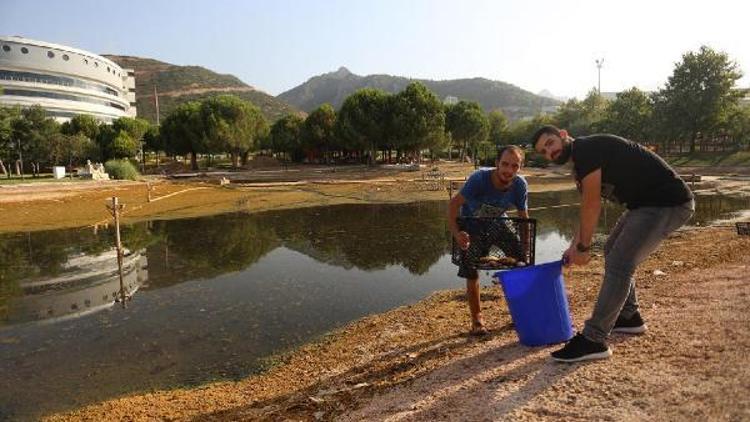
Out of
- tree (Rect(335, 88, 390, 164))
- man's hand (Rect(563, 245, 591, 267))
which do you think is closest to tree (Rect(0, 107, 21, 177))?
tree (Rect(335, 88, 390, 164))

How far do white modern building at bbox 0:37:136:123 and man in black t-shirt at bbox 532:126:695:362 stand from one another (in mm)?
80799

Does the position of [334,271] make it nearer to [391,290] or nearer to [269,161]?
[391,290]

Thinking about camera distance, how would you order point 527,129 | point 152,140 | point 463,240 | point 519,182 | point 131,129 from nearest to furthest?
point 463,240
point 519,182
point 131,129
point 152,140
point 527,129

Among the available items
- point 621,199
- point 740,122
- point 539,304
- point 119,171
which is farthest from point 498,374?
point 740,122

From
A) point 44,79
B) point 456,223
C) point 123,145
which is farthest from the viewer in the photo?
point 44,79

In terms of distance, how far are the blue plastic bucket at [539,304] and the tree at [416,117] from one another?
162ft

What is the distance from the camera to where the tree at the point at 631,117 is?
57.0 metres

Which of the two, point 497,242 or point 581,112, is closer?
point 497,242

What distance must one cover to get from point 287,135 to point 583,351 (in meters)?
68.1

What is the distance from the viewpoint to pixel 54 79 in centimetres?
7444

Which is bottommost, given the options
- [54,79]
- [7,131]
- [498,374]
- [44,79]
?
[498,374]

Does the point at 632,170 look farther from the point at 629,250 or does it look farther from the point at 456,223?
the point at 456,223

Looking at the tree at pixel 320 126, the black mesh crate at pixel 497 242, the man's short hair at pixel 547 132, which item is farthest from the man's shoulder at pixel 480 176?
the tree at pixel 320 126

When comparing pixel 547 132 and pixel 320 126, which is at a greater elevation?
pixel 320 126
